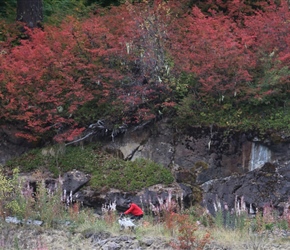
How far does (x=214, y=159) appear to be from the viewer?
10.8 meters

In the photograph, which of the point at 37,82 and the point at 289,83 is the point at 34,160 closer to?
the point at 37,82

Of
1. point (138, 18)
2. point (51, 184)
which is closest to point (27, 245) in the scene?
point (51, 184)

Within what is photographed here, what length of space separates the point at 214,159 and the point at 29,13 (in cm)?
645

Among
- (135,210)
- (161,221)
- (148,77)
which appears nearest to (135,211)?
(135,210)

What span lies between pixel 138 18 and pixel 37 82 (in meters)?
2.63

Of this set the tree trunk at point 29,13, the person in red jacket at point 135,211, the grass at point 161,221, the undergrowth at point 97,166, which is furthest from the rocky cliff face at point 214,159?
the tree trunk at point 29,13

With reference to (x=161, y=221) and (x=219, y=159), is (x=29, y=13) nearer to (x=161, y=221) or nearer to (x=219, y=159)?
(x=219, y=159)

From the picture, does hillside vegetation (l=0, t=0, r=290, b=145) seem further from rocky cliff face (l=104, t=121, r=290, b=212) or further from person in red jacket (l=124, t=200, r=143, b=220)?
person in red jacket (l=124, t=200, r=143, b=220)

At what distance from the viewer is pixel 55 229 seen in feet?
26.9

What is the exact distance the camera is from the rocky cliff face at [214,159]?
10.0 metres

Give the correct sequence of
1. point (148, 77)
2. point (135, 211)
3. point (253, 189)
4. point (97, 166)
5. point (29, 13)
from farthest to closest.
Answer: point (29, 13) → point (148, 77) → point (97, 166) → point (253, 189) → point (135, 211)

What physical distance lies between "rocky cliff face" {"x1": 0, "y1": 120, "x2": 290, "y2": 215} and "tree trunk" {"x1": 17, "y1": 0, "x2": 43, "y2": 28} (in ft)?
11.7

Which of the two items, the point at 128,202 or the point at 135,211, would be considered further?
the point at 128,202

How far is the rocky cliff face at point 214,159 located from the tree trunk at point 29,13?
140 inches
